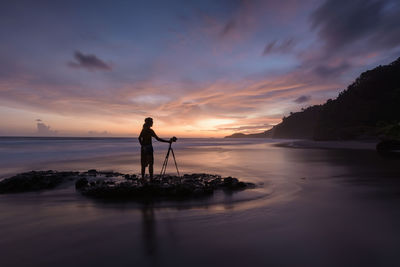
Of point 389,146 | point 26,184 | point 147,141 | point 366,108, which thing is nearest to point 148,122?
point 147,141

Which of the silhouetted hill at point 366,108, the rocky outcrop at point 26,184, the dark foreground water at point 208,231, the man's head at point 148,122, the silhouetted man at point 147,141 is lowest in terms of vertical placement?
the dark foreground water at point 208,231

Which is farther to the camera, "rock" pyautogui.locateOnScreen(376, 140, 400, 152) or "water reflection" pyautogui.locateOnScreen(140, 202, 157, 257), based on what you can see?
"rock" pyautogui.locateOnScreen(376, 140, 400, 152)

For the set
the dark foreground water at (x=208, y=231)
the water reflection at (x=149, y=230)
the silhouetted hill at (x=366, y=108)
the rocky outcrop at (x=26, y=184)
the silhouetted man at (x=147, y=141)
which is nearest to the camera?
the dark foreground water at (x=208, y=231)

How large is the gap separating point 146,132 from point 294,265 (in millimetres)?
7322

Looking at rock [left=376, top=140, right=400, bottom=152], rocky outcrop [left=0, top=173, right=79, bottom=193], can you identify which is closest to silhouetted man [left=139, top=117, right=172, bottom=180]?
rocky outcrop [left=0, top=173, right=79, bottom=193]

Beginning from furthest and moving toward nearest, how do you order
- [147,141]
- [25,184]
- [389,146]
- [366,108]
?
1. [366,108]
2. [389,146]
3. [147,141]
4. [25,184]

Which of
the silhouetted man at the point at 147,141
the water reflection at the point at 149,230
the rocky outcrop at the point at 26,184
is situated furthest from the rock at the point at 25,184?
the water reflection at the point at 149,230

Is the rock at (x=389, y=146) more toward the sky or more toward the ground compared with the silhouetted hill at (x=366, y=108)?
more toward the ground

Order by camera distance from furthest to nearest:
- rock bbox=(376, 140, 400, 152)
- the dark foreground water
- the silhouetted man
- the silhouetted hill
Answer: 1. the silhouetted hill
2. rock bbox=(376, 140, 400, 152)
3. the silhouetted man
4. the dark foreground water

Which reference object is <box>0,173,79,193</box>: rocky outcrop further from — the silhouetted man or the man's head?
the man's head

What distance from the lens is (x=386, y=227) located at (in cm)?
445

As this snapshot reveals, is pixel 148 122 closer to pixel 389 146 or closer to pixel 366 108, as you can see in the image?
pixel 389 146

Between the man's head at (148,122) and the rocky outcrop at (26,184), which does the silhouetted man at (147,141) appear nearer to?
the man's head at (148,122)

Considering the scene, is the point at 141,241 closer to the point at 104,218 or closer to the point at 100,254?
the point at 100,254
